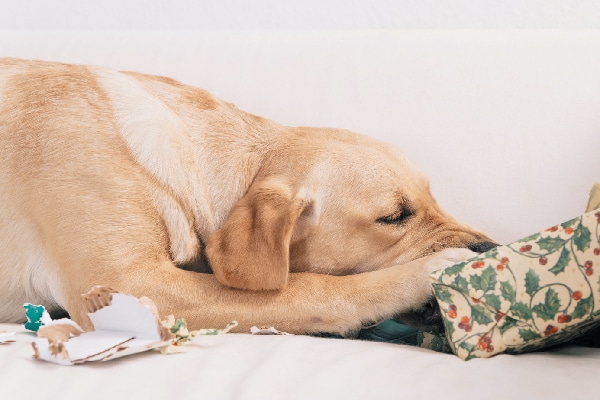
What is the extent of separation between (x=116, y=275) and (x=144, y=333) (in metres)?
0.33

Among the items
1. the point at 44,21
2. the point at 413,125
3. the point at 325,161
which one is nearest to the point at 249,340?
the point at 325,161

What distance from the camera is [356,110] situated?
261cm

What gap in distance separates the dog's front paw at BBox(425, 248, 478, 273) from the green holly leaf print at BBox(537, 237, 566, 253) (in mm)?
369

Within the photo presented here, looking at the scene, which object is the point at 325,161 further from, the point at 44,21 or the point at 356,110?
the point at 44,21

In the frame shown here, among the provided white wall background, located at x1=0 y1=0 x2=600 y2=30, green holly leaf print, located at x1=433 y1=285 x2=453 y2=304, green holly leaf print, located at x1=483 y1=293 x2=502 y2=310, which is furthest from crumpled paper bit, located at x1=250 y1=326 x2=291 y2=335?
white wall background, located at x1=0 y1=0 x2=600 y2=30

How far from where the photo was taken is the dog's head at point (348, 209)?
2080 millimetres

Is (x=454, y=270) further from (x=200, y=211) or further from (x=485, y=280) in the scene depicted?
(x=200, y=211)

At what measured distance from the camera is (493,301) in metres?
1.51

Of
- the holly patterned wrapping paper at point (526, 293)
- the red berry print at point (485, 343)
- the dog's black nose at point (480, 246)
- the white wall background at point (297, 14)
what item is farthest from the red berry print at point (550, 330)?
the white wall background at point (297, 14)

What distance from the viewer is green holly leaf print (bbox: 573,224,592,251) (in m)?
1.49

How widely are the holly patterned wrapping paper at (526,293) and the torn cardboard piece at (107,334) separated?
1.93ft

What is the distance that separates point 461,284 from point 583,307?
225 mm

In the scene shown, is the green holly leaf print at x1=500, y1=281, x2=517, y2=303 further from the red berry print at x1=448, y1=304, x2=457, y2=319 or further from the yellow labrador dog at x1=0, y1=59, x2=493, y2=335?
the yellow labrador dog at x1=0, y1=59, x2=493, y2=335

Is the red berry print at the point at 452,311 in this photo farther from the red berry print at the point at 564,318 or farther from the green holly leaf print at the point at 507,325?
the red berry print at the point at 564,318
